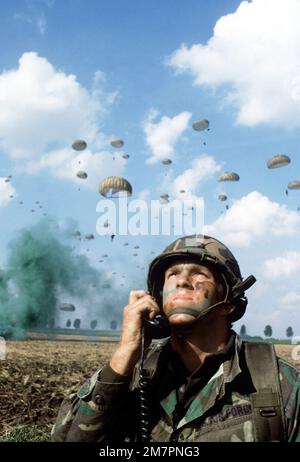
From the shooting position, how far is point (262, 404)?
12.5 ft

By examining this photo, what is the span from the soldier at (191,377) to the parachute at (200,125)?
171ft

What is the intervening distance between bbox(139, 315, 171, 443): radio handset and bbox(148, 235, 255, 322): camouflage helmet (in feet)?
1.66

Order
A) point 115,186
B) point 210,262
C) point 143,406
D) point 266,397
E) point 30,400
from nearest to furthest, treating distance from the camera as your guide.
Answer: point 266,397, point 143,406, point 210,262, point 30,400, point 115,186

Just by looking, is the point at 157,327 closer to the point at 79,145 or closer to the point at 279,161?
the point at 279,161

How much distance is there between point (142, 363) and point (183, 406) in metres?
0.54

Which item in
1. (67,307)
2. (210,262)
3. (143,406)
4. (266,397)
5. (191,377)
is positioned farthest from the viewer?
(67,307)

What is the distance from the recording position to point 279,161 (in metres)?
54.7

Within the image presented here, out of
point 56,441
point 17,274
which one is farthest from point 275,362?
point 17,274

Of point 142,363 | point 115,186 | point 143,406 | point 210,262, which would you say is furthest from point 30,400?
point 115,186

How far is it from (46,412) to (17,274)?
279 ft

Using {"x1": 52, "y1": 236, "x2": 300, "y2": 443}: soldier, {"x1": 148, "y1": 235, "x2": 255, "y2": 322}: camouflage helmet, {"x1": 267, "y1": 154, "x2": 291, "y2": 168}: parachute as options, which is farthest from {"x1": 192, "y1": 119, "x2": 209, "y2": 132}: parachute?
{"x1": 52, "y1": 236, "x2": 300, "y2": 443}: soldier

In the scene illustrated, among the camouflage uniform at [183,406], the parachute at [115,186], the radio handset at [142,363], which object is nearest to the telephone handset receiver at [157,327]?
the radio handset at [142,363]

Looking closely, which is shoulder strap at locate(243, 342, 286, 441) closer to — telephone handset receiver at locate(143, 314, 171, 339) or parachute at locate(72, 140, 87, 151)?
telephone handset receiver at locate(143, 314, 171, 339)

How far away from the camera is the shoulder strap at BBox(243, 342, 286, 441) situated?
3.71 meters
